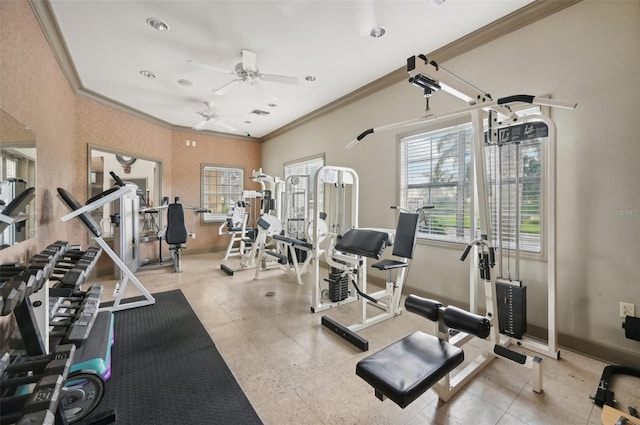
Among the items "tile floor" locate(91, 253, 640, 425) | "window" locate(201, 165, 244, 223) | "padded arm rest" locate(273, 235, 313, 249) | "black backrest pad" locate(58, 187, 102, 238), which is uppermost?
"window" locate(201, 165, 244, 223)

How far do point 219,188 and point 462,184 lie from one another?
580 centimetres

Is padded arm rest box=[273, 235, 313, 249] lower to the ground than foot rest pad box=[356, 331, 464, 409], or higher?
higher

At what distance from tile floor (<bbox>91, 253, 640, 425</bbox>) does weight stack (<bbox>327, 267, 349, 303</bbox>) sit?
6.7 inches

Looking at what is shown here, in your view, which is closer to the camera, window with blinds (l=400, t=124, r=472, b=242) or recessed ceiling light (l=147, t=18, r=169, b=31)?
recessed ceiling light (l=147, t=18, r=169, b=31)

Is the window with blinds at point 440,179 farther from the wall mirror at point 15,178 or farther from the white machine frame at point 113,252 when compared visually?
the wall mirror at point 15,178

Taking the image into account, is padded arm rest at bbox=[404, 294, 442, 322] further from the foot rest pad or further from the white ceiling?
the white ceiling

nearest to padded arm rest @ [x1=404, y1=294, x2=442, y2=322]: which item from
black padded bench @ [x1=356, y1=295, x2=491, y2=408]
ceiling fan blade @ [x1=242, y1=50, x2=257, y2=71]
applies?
black padded bench @ [x1=356, y1=295, x2=491, y2=408]

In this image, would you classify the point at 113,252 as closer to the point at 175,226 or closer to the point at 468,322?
the point at 175,226

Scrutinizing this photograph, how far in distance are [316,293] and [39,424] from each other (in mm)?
2389

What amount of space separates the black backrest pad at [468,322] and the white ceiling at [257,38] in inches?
98.1

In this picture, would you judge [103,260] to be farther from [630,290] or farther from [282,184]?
[630,290]

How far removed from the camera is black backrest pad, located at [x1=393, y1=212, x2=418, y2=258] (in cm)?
271

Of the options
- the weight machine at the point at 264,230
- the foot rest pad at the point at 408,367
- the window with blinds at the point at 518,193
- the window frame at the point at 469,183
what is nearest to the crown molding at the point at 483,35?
the window frame at the point at 469,183

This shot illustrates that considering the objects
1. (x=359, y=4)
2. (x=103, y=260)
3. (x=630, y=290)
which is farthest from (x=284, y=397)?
(x=103, y=260)
